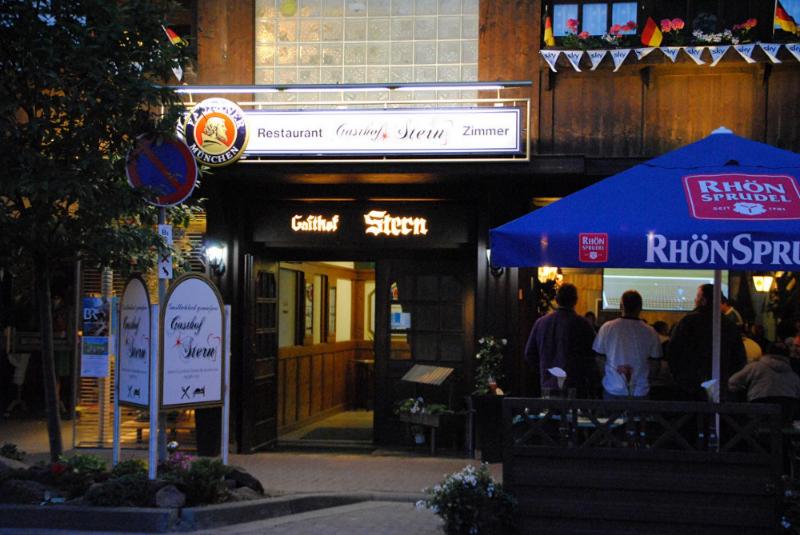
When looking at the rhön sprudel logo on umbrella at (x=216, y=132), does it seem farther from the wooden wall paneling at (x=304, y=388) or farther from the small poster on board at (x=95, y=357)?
the wooden wall paneling at (x=304, y=388)

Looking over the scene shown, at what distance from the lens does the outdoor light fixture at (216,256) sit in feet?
39.5

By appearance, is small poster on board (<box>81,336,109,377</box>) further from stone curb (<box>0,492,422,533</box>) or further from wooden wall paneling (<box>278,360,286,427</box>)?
stone curb (<box>0,492,422,533</box>)

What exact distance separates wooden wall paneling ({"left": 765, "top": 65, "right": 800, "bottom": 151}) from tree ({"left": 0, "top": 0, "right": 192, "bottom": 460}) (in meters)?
6.62

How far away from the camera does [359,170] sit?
442 inches

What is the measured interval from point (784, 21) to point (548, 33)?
2.61m

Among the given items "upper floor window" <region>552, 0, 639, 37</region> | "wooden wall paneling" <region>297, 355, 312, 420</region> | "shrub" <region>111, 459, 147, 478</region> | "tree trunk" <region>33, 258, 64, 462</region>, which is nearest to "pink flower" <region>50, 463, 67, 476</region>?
"tree trunk" <region>33, 258, 64, 462</region>

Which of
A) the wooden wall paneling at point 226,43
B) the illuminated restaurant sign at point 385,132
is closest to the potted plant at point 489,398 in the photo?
the illuminated restaurant sign at point 385,132

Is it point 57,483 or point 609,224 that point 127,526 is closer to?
point 57,483

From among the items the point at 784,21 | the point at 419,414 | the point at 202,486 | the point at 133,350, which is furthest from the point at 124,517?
the point at 784,21

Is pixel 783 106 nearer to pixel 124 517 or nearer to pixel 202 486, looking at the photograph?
pixel 202 486

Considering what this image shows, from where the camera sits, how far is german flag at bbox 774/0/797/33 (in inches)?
439

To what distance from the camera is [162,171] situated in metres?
8.45

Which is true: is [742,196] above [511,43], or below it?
below

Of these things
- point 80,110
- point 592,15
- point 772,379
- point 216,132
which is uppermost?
point 592,15
